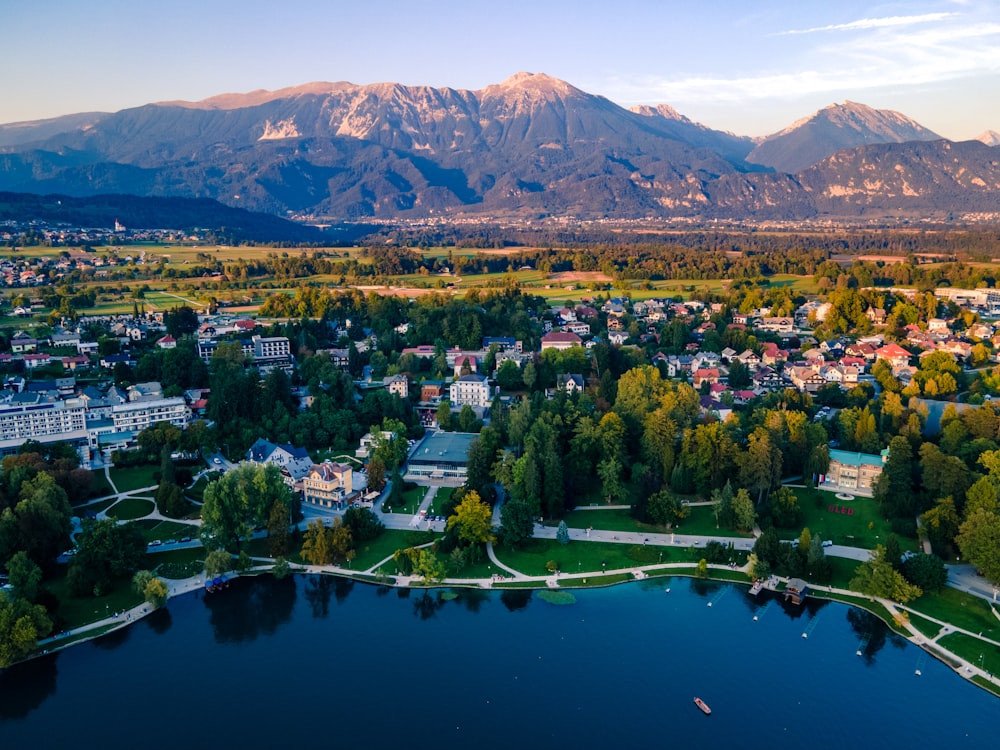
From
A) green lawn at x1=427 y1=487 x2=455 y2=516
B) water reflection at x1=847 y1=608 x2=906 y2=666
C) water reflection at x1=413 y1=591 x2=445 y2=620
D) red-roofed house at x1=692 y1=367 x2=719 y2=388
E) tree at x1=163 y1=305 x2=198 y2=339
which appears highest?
tree at x1=163 y1=305 x2=198 y2=339

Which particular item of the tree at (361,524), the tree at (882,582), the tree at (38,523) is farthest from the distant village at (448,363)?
the tree at (882,582)

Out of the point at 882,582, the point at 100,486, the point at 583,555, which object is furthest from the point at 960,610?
the point at 100,486

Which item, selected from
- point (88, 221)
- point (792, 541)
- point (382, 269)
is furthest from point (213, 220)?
point (792, 541)

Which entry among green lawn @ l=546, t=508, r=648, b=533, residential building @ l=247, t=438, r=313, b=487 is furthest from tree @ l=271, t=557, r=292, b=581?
green lawn @ l=546, t=508, r=648, b=533

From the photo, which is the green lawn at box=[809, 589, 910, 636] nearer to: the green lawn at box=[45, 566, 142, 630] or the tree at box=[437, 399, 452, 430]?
the tree at box=[437, 399, 452, 430]

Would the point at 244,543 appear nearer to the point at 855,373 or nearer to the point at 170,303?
the point at 855,373
